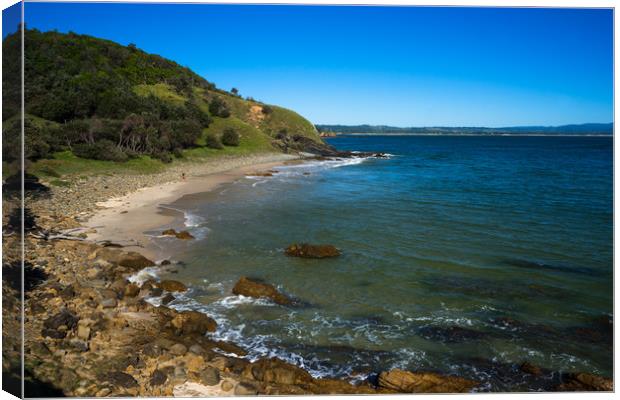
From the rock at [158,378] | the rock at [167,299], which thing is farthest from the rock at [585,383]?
the rock at [167,299]

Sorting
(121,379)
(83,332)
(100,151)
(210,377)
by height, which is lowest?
(210,377)

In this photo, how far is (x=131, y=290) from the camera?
36.1 feet

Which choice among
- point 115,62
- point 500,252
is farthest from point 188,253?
point 115,62

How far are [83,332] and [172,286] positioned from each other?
3.85 meters

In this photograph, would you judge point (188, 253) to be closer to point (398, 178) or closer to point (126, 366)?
point (126, 366)

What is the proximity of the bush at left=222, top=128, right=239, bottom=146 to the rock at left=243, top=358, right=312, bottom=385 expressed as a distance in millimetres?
47988

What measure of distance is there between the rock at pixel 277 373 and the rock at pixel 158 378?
1323mm

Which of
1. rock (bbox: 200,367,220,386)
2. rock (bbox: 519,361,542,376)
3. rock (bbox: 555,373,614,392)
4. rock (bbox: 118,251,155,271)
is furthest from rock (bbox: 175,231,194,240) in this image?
rock (bbox: 555,373,614,392)

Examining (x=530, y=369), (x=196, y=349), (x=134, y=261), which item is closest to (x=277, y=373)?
(x=196, y=349)

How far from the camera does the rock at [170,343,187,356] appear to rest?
7824 millimetres

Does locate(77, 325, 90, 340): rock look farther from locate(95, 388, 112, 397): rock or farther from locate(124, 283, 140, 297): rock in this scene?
locate(124, 283, 140, 297): rock

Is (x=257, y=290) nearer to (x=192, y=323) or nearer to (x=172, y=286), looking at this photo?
(x=172, y=286)

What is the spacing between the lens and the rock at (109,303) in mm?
9812

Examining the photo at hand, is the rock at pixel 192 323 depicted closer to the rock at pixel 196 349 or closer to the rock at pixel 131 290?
the rock at pixel 196 349
